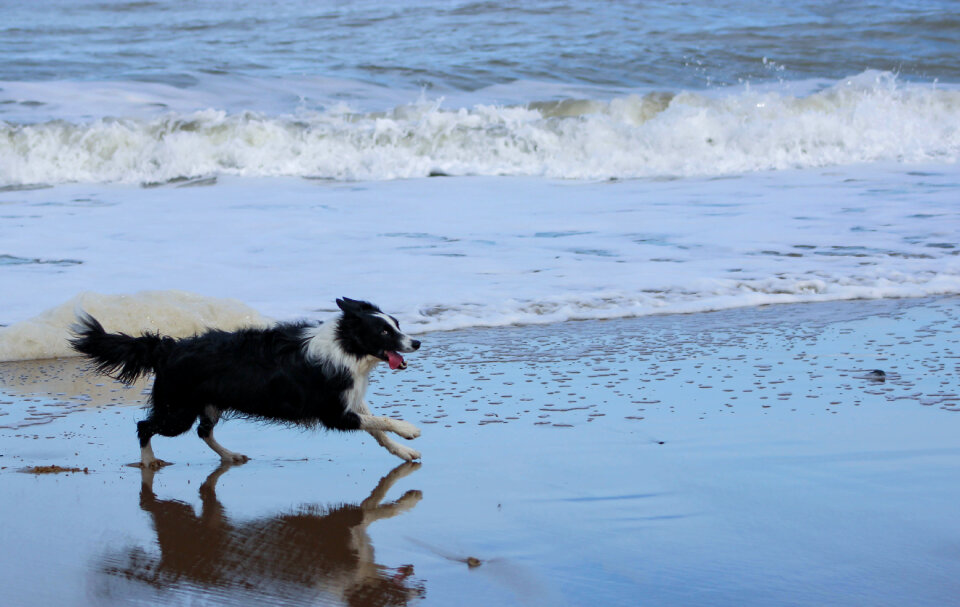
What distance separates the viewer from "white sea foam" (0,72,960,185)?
52.4ft

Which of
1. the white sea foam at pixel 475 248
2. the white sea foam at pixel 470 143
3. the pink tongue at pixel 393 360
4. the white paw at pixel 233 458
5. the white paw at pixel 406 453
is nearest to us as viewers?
the white paw at pixel 406 453

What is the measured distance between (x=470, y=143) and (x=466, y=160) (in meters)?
0.56

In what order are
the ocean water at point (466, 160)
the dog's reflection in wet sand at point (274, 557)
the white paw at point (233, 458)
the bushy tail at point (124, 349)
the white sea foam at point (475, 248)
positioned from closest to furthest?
the dog's reflection in wet sand at point (274, 557)
the white paw at point (233, 458)
the bushy tail at point (124, 349)
the white sea foam at point (475, 248)
the ocean water at point (466, 160)

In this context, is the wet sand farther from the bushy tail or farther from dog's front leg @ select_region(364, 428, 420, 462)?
the bushy tail

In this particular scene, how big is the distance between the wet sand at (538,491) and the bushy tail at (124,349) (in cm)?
33

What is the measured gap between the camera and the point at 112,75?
22.5 metres

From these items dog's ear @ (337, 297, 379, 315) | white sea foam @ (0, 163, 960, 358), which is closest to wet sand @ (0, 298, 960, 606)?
dog's ear @ (337, 297, 379, 315)

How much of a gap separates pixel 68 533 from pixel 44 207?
34.3ft

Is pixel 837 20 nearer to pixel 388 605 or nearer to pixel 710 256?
pixel 710 256

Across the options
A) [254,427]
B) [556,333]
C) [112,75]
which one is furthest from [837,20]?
[254,427]

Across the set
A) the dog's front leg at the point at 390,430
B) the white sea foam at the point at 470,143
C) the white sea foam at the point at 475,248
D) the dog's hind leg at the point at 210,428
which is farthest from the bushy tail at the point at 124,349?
the white sea foam at the point at 470,143

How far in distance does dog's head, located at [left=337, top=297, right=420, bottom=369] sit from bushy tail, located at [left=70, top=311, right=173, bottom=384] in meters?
0.80

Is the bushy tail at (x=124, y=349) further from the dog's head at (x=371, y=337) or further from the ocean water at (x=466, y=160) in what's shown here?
the ocean water at (x=466, y=160)

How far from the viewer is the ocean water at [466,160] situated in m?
8.38
